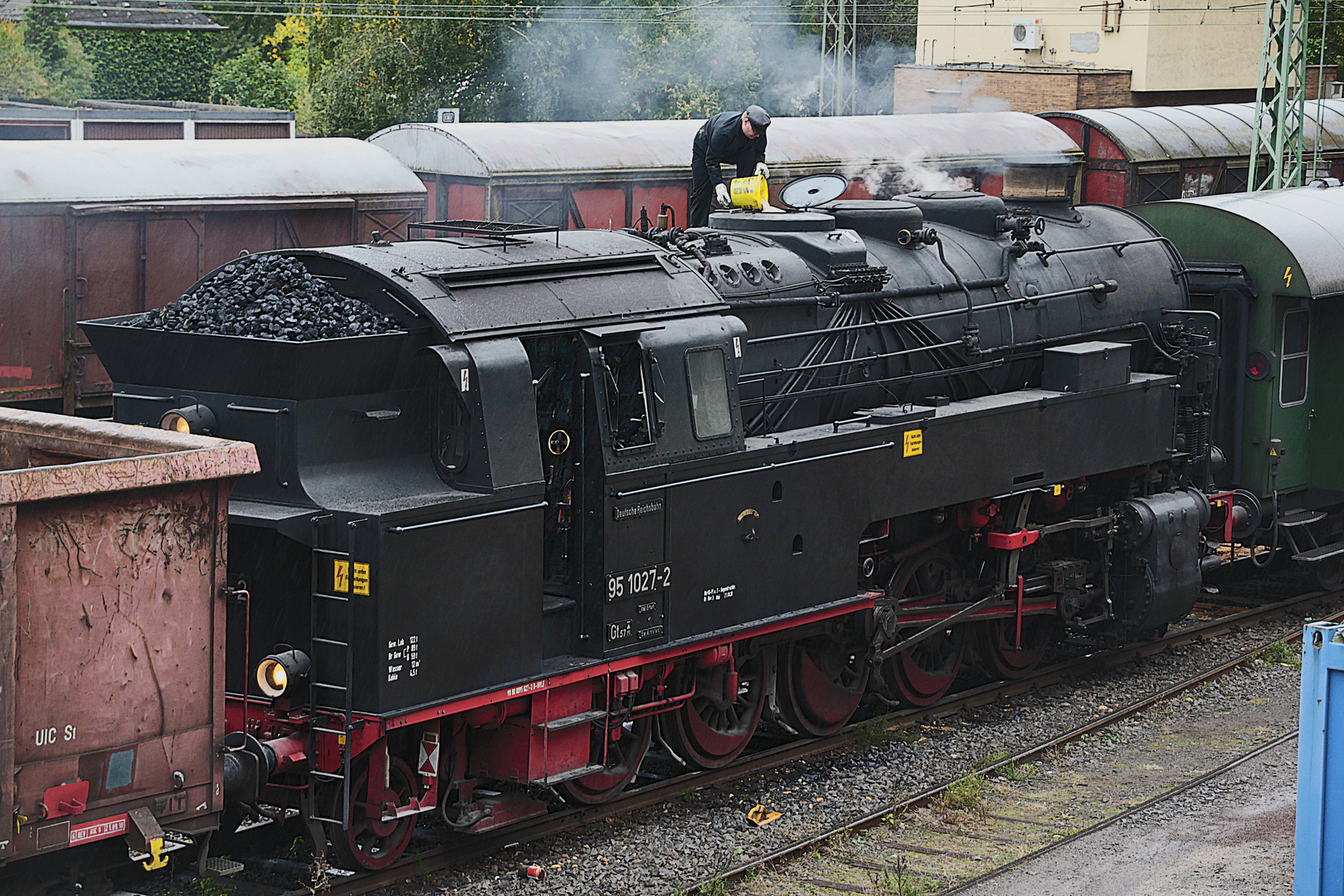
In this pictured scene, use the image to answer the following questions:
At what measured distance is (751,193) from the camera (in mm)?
10328

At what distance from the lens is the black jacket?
36.6 feet

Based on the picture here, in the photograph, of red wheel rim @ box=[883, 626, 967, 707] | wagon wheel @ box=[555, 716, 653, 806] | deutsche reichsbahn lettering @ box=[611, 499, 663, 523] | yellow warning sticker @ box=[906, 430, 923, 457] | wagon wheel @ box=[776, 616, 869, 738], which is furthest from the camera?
red wheel rim @ box=[883, 626, 967, 707]

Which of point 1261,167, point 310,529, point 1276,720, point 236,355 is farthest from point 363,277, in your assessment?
point 1261,167

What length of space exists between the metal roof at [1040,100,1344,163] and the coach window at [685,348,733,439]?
668 inches

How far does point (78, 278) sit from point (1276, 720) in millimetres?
10288

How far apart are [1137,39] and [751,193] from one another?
3367cm

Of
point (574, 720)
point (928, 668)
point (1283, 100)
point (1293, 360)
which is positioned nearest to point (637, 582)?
Answer: point (574, 720)

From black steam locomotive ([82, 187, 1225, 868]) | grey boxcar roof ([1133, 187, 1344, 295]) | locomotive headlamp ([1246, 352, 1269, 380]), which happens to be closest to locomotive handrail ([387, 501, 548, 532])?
black steam locomotive ([82, 187, 1225, 868])

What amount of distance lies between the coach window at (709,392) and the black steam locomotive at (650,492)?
20mm

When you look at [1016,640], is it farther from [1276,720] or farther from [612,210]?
[612,210]

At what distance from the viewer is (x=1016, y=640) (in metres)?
11.1

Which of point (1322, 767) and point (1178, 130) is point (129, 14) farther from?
point (1322, 767)

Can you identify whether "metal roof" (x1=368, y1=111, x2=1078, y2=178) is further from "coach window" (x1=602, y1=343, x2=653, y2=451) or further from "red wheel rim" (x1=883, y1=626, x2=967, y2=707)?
"coach window" (x1=602, y1=343, x2=653, y2=451)

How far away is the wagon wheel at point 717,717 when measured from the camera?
8.92m
